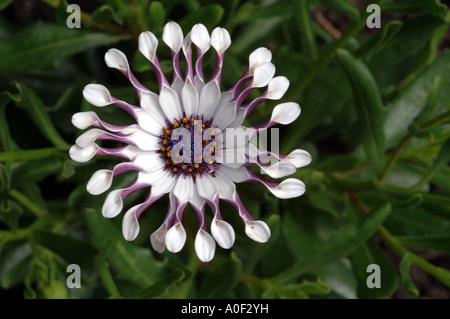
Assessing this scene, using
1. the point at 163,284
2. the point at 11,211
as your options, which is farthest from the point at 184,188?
the point at 11,211

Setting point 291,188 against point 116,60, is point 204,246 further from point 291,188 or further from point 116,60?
point 116,60

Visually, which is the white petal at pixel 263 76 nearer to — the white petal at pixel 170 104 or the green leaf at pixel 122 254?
the white petal at pixel 170 104

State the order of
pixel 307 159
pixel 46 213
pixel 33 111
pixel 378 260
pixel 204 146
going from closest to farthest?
pixel 307 159
pixel 204 146
pixel 33 111
pixel 378 260
pixel 46 213

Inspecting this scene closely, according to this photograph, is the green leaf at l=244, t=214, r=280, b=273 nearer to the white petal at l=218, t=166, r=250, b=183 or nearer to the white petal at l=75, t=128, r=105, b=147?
the white petal at l=218, t=166, r=250, b=183

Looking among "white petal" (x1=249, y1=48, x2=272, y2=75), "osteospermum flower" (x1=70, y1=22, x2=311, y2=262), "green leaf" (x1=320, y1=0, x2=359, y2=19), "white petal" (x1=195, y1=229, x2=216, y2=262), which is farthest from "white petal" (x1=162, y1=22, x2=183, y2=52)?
"green leaf" (x1=320, y1=0, x2=359, y2=19)

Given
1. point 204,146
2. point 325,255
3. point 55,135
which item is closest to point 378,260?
point 325,255

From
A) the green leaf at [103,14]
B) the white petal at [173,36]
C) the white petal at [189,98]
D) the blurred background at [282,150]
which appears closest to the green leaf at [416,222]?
the blurred background at [282,150]
